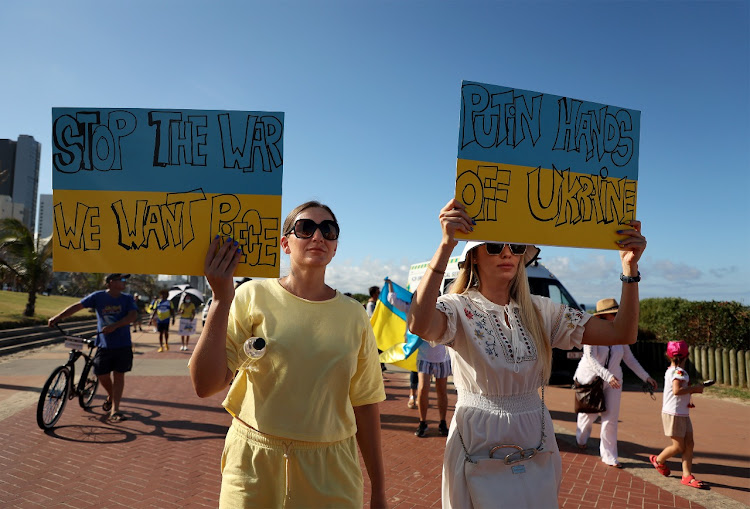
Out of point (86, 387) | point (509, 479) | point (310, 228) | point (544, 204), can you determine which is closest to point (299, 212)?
point (310, 228)

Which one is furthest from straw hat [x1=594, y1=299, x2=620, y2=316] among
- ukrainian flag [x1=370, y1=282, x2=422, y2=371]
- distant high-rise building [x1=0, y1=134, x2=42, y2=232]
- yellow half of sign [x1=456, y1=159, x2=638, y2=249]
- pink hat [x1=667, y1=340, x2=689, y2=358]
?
distant high-rise building [x1=0, y1=134, x2=42, y2=232]

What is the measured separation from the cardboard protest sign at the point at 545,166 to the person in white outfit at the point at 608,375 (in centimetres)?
338

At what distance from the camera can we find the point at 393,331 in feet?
26.2

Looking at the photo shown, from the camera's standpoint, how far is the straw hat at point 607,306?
577cm

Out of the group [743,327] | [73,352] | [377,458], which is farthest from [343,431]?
[743,327]

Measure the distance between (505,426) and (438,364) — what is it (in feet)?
15.7

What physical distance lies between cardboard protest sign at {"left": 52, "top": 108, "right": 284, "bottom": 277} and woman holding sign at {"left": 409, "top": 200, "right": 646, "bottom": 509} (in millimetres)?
826

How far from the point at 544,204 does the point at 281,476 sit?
1764mm

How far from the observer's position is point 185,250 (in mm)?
2316

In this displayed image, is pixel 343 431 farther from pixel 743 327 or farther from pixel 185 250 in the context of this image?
pixel 743 327

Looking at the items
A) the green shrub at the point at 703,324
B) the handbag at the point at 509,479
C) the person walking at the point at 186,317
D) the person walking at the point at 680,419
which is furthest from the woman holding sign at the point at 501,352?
the person walking at the point at 186,317

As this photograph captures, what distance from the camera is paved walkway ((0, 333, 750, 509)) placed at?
4695 millimetres

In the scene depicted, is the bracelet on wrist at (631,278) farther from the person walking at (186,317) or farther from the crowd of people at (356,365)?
the person walking at (186,317)

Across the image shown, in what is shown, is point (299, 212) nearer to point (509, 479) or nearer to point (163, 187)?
point (163, 187)
